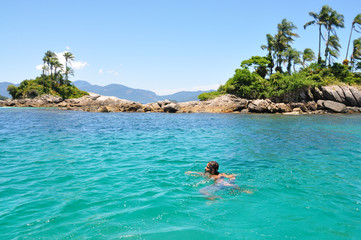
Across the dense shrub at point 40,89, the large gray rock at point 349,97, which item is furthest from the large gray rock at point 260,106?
the dense shrub at point 40,89

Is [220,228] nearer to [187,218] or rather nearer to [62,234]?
[187,218]

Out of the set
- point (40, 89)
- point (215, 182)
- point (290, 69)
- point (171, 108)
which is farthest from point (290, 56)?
point (40, 89)

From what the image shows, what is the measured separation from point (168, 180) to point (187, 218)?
2548mm

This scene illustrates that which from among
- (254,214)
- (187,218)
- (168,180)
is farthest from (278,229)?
(168,180)

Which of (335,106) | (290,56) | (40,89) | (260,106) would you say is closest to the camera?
(335,106)

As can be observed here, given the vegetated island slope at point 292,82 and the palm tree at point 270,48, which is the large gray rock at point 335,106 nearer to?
the vegetated island slope at point 292,82

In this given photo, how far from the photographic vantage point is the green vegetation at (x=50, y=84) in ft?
240

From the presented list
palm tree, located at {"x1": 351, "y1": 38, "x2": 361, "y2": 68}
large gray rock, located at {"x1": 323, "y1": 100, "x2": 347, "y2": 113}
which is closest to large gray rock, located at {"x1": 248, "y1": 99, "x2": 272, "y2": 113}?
large gray rock, located at {"x1": 323, "y1": 100, "x2": 347, "y2": 113}

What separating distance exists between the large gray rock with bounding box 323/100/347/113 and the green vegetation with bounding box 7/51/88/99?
2769 inches

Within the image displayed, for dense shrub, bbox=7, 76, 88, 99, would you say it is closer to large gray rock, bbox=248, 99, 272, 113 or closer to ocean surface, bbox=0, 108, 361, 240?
large gray rock, bbox=248, 99, 272, 113

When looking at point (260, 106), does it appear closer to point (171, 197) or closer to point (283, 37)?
point (283, 37)

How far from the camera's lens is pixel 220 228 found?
466 centimetres

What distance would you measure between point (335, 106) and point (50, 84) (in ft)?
267

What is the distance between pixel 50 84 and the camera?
260 feet
